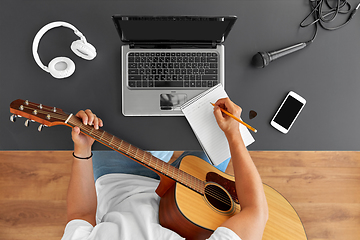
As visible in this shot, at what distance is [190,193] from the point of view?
891mm

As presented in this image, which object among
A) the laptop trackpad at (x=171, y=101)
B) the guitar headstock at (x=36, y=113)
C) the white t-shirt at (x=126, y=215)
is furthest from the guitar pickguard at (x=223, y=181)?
the guitar headstock at (x=36, y=113)

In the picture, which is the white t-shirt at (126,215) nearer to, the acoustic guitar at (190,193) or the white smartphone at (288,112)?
the acoustic guitar at (190,193)

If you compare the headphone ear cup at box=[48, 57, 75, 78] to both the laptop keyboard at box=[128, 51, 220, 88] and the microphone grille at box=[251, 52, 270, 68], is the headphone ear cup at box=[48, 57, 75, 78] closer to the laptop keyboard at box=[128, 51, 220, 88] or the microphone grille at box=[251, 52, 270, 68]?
the laptop keyboard at box=[128, 51, 220, 88]

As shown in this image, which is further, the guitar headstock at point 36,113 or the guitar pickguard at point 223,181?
the guitar pickguard at point 223,181

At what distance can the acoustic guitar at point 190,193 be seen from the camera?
74 centimetres

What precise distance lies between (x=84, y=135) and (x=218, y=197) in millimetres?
634

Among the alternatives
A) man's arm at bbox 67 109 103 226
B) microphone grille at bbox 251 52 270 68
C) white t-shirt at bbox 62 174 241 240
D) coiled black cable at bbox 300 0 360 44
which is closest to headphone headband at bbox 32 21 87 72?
man's arm at bbox 67 109 103 226

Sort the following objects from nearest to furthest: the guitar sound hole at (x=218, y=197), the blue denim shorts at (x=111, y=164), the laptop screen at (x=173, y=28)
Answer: the laptop screen at (x=173, y=28) < the guitar sound hole at (x=218, y=197) < the blue denim shorts at (x=111, y=164)

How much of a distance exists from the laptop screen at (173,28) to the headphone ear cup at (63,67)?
0.75ft

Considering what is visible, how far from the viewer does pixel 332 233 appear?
1.45 m

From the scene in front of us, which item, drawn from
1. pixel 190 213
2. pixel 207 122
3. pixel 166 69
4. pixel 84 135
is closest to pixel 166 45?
pixel 166 69

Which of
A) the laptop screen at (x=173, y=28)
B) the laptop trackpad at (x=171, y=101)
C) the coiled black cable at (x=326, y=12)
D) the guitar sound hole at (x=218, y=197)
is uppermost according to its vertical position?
the coiled black cable at (x=326, y=12)

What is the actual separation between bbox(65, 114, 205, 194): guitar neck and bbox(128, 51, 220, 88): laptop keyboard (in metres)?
0.23

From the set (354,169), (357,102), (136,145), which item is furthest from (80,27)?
(354,169)
